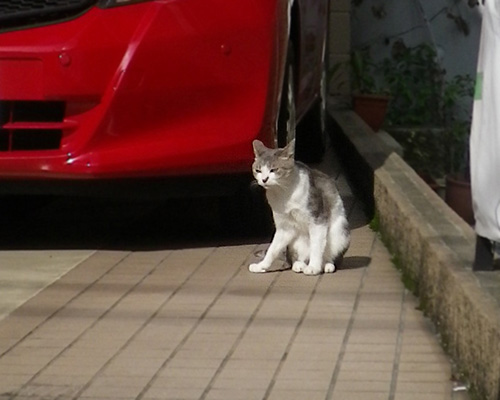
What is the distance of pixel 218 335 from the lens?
507 centimetres

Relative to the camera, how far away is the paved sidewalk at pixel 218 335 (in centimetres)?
442

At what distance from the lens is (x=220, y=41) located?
6305 mm

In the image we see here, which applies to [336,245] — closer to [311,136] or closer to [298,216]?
[298,216]

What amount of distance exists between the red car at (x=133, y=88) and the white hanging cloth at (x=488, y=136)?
1.91m

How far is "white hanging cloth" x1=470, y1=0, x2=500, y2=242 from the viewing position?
14.6 feet

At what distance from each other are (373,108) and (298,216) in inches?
207

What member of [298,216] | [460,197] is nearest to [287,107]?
[298,216]

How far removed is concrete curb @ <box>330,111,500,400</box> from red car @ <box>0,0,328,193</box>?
76 cm

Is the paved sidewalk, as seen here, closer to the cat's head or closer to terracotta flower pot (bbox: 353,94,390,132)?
the cat's head

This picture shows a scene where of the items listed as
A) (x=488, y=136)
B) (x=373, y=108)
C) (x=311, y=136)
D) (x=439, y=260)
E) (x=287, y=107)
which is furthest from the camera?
(x=373, y=108)

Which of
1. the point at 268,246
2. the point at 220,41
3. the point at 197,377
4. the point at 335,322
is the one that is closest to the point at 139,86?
the point at 220,41

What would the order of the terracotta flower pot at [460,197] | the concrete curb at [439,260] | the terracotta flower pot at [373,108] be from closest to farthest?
the concrete curb at [439,260] < the terracotta flower pot at [460,197] < the terracotta flower pot at [373,108]

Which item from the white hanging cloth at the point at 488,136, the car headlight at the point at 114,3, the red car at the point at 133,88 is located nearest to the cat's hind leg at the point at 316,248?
the red car at the point at 133,88

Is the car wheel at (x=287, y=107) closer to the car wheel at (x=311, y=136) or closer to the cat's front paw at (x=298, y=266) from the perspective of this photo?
the cat's front paw at (x=298, y=266)
